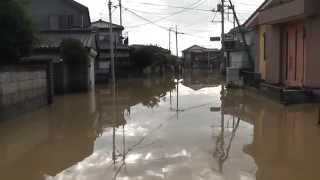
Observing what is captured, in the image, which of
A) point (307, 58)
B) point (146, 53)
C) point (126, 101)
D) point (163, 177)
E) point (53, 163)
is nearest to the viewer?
point (163, 177)

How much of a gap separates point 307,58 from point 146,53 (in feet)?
114

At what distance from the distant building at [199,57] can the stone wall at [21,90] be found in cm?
6927

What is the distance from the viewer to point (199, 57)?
9662cm

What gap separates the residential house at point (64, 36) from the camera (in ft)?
96.8

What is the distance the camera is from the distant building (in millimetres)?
91312

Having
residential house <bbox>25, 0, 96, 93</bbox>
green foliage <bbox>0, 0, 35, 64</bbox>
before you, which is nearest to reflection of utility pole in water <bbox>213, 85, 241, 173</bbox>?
green foliage <bbox>0, 0, 35, 64</bbox>

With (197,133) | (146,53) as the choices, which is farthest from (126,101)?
(146,53)

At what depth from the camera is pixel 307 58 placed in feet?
61.2

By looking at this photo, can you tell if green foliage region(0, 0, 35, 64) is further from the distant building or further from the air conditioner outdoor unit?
the distant building

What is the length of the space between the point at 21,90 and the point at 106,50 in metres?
33.4

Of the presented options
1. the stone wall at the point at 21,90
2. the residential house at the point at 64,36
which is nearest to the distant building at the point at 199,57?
the residential house at the point at 64,36

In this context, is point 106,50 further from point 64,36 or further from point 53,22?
point 64,36

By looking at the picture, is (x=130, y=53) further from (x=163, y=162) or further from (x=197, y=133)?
(x=163, y=162)

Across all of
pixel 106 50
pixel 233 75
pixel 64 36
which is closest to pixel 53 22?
pixel 64 36
